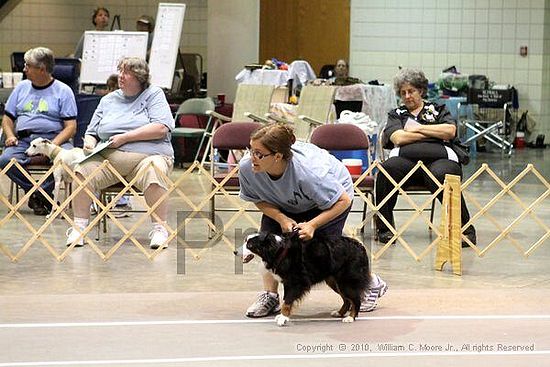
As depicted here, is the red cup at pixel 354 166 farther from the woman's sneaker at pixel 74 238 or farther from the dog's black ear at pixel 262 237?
the dog's black ear at pixel 262 237

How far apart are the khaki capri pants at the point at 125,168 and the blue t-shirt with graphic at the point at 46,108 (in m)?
1.15

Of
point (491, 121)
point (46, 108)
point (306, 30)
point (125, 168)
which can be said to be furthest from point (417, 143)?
point (306, 30)

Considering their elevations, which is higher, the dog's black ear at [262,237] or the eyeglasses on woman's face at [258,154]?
the eyeglasses on woman's face at [258,154]

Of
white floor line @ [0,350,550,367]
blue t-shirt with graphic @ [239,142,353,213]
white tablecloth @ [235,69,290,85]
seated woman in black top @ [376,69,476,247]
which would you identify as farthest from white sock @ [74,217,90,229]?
white tablecloth @ [235,69,290,85]

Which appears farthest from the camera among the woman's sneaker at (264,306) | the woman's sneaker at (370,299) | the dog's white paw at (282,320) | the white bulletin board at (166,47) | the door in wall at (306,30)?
the door in wall at (306,30)

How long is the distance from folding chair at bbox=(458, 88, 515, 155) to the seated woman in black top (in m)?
6.34

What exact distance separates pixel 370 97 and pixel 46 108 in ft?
13.8

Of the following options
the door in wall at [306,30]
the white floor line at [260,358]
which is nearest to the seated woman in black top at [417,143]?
the white floor line at [260,358]

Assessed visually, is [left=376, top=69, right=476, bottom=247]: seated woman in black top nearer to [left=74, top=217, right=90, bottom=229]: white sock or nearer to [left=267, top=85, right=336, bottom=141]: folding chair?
[left=74, top=217, right=90, bottom=229]: white sock

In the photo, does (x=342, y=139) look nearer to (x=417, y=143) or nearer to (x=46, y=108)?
(x=417, y=143)

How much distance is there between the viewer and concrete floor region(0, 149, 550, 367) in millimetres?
4000

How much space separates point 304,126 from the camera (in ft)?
32.2

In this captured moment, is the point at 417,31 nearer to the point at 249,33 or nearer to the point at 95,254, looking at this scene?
the point at 249,33

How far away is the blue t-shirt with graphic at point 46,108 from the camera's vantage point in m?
7.56
